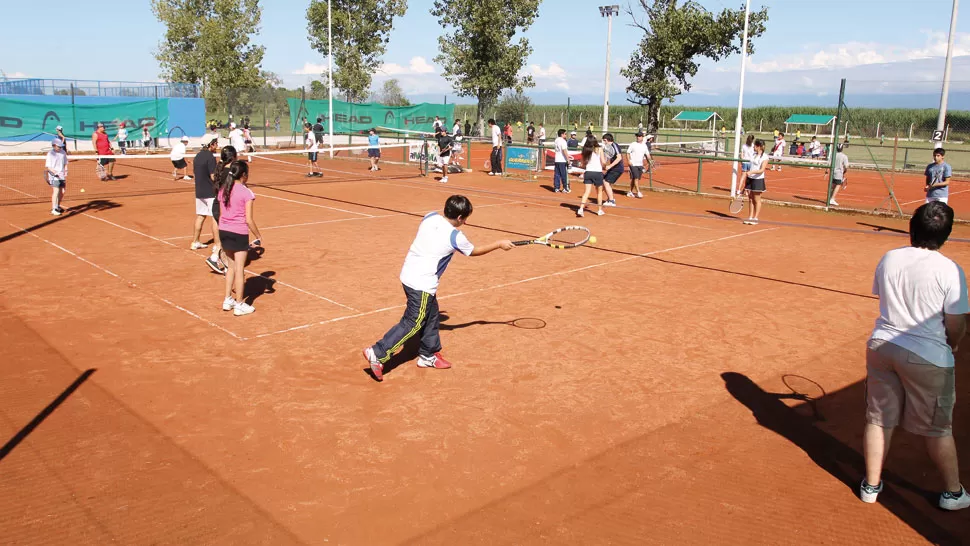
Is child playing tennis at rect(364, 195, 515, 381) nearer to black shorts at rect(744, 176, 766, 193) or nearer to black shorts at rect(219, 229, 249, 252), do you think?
black shorts at rect(219, 229, 249, 252)

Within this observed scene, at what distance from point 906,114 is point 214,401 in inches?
2678

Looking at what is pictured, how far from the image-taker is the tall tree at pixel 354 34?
48.9 meters

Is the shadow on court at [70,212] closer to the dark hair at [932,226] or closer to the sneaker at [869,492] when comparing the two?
the sneaker at [869,492]

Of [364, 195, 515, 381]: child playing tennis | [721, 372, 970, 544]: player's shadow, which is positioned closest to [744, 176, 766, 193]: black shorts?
[721, 372, 970, 544]: player's shadow

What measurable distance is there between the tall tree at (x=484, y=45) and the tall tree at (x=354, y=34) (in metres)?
3.82

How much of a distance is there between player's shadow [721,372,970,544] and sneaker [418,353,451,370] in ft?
9.70

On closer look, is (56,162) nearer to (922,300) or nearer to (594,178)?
(594,178)

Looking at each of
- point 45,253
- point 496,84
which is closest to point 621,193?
point 45,253

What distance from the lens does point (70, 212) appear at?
57.9ft

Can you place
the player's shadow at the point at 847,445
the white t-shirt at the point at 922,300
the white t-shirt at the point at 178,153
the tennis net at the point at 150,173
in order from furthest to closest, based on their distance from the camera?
1. the white t-shirt at the point at 178,153
2. the tennis net at the point at 150,173
3. the player's shadow at the point at 847,445
4. the white t-shirt at the point at 922,300

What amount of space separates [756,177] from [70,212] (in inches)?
653

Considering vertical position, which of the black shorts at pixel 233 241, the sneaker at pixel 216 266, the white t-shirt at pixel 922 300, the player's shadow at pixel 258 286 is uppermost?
the white t-shirt at pixel 922 300

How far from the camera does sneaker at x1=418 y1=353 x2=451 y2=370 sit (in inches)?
308

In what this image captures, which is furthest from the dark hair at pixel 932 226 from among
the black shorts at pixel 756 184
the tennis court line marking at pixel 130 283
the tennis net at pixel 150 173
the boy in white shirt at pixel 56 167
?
the tennis net at pixel 150 173
